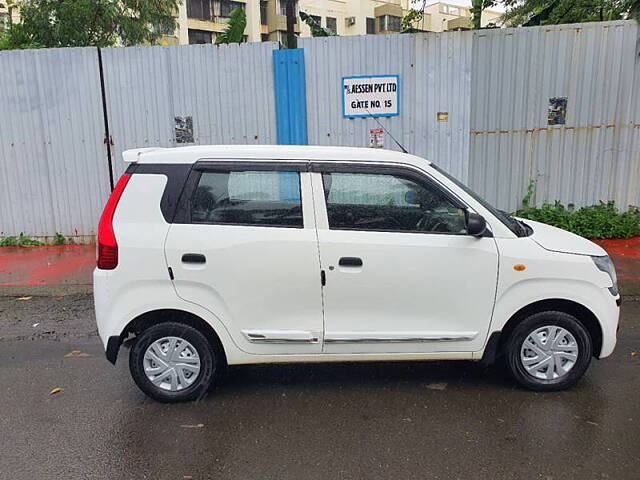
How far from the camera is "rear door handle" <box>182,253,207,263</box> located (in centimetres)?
356

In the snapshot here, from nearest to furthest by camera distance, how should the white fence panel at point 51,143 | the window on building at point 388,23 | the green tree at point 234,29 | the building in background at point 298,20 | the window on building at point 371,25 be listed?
the white fence panel at point 51,143
the green tree at point 234,29
the building in background at point 298,20
the window on building at point 388,23
the window on building at point 371,25

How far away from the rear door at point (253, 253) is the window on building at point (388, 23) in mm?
50328

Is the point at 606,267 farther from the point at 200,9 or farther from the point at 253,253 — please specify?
the point at 200,9

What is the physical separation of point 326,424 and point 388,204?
155 centimetres

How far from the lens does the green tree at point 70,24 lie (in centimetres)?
1119

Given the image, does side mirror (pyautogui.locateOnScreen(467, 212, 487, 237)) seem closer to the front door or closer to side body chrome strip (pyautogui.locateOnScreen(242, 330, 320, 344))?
the front door

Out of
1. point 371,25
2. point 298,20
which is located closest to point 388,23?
point 371,25

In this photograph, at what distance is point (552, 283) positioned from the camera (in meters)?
3.66

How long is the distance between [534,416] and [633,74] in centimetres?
660

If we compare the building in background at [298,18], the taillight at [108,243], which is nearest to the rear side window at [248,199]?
the taillight at [108,243]

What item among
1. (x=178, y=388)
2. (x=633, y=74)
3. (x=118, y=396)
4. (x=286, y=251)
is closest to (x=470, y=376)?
(x=286, y=251)

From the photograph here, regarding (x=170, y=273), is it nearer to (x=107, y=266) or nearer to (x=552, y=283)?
(x=107, y=266)

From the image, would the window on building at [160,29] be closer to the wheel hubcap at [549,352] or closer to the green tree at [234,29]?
the green tree at [234,29]

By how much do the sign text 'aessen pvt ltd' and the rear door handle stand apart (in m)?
4.98
